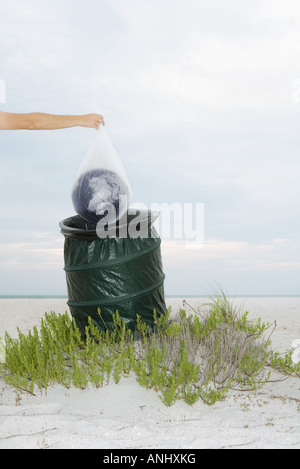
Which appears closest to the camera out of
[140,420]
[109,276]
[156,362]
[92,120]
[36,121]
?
[140,420]

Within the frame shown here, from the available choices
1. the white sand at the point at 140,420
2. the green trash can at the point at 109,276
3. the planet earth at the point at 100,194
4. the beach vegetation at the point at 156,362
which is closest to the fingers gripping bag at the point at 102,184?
the planet earth at the point at 100,194

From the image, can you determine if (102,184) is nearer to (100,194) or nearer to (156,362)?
(100,194)

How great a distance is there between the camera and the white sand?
9.85ft

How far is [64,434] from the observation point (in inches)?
122

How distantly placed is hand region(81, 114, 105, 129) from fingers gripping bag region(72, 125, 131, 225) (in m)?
0.05

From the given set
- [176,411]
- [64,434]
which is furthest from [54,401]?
[176,411]

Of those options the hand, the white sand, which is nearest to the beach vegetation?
the white sand

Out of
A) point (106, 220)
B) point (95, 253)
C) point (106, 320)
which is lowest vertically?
point (106, 320)

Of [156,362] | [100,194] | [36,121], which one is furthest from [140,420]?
[36,121]

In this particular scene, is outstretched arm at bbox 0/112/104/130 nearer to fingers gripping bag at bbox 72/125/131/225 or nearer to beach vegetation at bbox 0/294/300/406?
fingers gripping bag at bbox 72/125/131/225

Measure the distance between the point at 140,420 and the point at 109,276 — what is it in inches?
62.1

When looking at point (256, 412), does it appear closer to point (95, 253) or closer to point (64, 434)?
point (64, 434)

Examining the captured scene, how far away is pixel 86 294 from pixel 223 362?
60.7 inches

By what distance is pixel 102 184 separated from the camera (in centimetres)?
429
